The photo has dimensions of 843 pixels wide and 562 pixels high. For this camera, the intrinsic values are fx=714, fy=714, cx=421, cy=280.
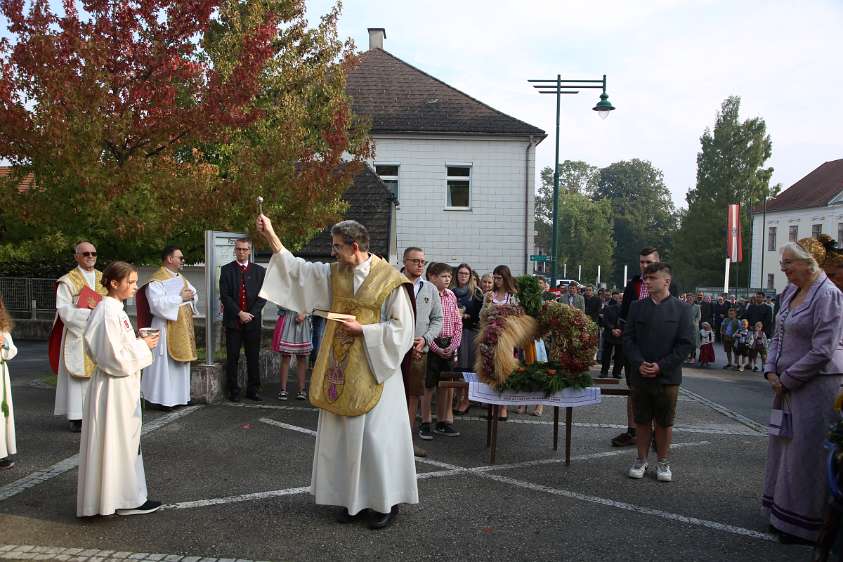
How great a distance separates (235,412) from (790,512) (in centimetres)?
624

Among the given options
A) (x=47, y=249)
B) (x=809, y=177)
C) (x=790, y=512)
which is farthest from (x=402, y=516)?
(x=809, y=177)

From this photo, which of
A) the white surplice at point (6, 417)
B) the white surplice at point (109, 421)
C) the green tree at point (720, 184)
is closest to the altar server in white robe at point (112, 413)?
the white surplice at point (109, 421)

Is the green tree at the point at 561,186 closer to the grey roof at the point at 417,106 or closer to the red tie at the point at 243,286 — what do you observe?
the grey roof at the point at 417,106

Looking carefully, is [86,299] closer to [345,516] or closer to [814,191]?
[345,516]

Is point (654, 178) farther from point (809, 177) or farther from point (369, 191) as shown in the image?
point (369, 191)

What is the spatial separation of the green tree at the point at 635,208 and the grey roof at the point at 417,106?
6421 cm

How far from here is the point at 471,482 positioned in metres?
6.08

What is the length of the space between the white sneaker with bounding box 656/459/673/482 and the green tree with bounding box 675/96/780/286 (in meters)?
59.2

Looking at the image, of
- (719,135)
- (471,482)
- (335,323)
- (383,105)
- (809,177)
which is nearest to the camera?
(335,323)

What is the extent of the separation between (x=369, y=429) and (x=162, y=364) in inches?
182

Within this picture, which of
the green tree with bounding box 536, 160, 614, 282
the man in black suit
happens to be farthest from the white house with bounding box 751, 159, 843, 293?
the man in black suit

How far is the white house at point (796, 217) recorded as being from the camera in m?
59.8

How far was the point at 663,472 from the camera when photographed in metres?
6.21

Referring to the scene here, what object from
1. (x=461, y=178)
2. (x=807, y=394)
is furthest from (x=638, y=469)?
(x=461, y=178)
